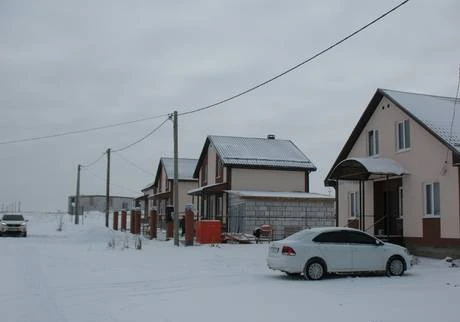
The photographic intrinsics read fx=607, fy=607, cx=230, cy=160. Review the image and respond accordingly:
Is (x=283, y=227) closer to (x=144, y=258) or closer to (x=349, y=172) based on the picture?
(x=349, y=172)

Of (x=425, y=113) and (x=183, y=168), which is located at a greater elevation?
(x=183, y=168)

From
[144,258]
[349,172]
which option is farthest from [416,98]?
[144,258]

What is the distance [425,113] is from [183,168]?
36.7m

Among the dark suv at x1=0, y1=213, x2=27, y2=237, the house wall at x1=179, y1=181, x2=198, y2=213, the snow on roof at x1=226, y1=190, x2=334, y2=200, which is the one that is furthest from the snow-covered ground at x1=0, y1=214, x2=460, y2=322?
the house wall at x1=179, y1=181, x2=198, y2=213

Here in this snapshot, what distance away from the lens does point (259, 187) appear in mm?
39875

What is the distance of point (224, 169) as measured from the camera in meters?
40.6

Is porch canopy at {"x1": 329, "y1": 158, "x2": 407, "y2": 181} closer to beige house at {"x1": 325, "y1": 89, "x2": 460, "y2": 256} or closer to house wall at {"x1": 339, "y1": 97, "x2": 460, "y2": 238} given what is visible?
beige house at {"x1": 325, "y1": 89, "x2": 460, "y2": 256}

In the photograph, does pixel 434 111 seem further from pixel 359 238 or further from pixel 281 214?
pixel 281 214

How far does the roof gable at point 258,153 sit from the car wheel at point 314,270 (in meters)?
22.7

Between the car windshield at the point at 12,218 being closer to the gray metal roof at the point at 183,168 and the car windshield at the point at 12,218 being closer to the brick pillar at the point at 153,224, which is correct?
the brick pillar at the point at 153,224

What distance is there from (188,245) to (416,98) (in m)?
13.2

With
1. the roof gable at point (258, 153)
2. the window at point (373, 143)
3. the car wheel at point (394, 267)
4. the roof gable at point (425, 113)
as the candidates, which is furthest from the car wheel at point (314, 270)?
the roof gable at point (258, 153)

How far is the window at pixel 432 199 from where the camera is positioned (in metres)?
22.2

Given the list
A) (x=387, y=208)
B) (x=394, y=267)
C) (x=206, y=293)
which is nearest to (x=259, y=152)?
(x=387, y=208)
